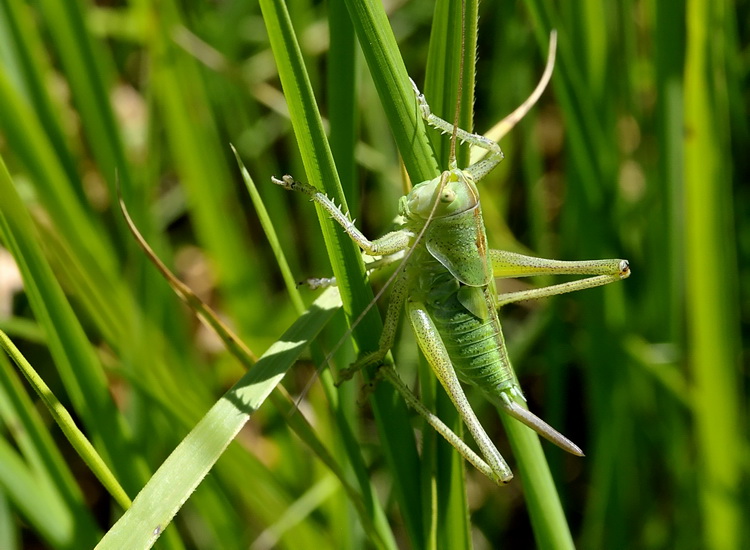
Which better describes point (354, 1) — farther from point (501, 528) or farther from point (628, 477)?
point (501, 528)

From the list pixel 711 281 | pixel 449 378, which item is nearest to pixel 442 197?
pixel 449 378

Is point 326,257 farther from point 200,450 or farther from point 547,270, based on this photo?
point 200,450

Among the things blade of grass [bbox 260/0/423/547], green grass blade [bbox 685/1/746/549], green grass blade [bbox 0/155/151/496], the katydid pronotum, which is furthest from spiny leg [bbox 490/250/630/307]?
green grass blade [bbox 0/155/151/496]

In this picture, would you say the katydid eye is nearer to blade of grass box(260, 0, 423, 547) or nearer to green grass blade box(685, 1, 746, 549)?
blade of grass box(260, 0, 423, 547)

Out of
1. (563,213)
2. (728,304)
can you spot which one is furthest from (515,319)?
(728,304)

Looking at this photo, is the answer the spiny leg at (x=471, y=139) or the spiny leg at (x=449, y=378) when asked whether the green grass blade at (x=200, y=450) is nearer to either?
the spiny leg at (x=449, y=378)

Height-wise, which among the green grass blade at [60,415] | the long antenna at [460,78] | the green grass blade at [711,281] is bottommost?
the green grass blade at [711,281]

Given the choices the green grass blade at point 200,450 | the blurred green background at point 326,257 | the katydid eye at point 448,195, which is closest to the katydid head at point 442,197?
the katydid eye at point 448,195
